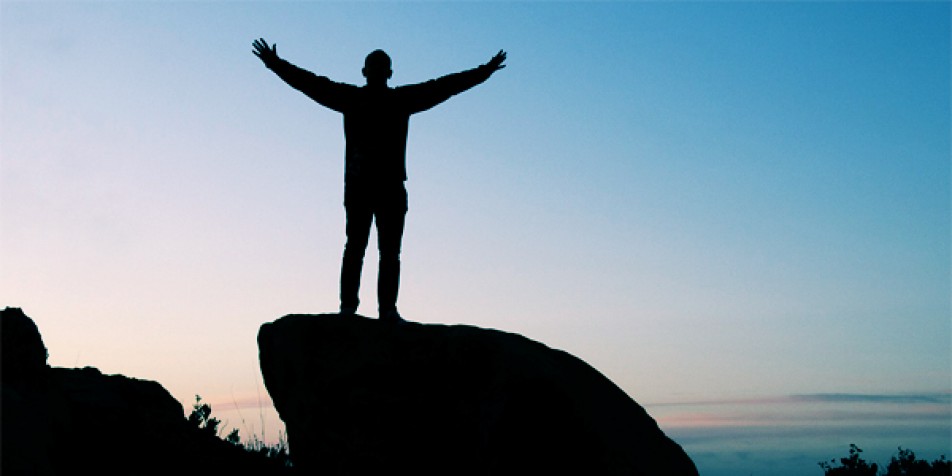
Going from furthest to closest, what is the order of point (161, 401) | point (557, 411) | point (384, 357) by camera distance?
point (161, 401) < point (384, 357) < point (557, 411)

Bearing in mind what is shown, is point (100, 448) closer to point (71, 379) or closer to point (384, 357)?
point (71, 379)

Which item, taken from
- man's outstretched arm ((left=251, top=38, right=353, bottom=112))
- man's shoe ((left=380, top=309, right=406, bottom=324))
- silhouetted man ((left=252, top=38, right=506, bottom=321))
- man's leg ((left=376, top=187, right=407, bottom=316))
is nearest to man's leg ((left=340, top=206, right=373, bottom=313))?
silhouetted man ((left=252, top=38, right=506, bottom=321))

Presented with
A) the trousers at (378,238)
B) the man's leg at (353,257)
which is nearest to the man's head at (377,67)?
the trousers at (378,238)

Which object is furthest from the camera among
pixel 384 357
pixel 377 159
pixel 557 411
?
pixel 377 159

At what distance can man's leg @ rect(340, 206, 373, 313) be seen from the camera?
957cm

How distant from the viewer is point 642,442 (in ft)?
28.5

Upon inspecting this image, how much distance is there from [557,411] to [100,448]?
481 cm

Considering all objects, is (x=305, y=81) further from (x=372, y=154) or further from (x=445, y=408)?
(x=445, y=408)

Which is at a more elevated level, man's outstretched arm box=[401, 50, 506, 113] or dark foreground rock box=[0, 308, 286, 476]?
man's outstretched arm box=[401, 50, 506, 113]

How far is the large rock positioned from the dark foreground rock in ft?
4.98

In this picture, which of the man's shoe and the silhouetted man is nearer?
the man's shoe

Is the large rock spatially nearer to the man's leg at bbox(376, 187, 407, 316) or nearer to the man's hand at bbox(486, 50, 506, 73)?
the man's leg at bbox(376, 187, 407, 316)

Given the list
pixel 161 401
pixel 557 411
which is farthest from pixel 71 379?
pixel 557 411

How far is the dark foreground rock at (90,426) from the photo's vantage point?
728 cm
